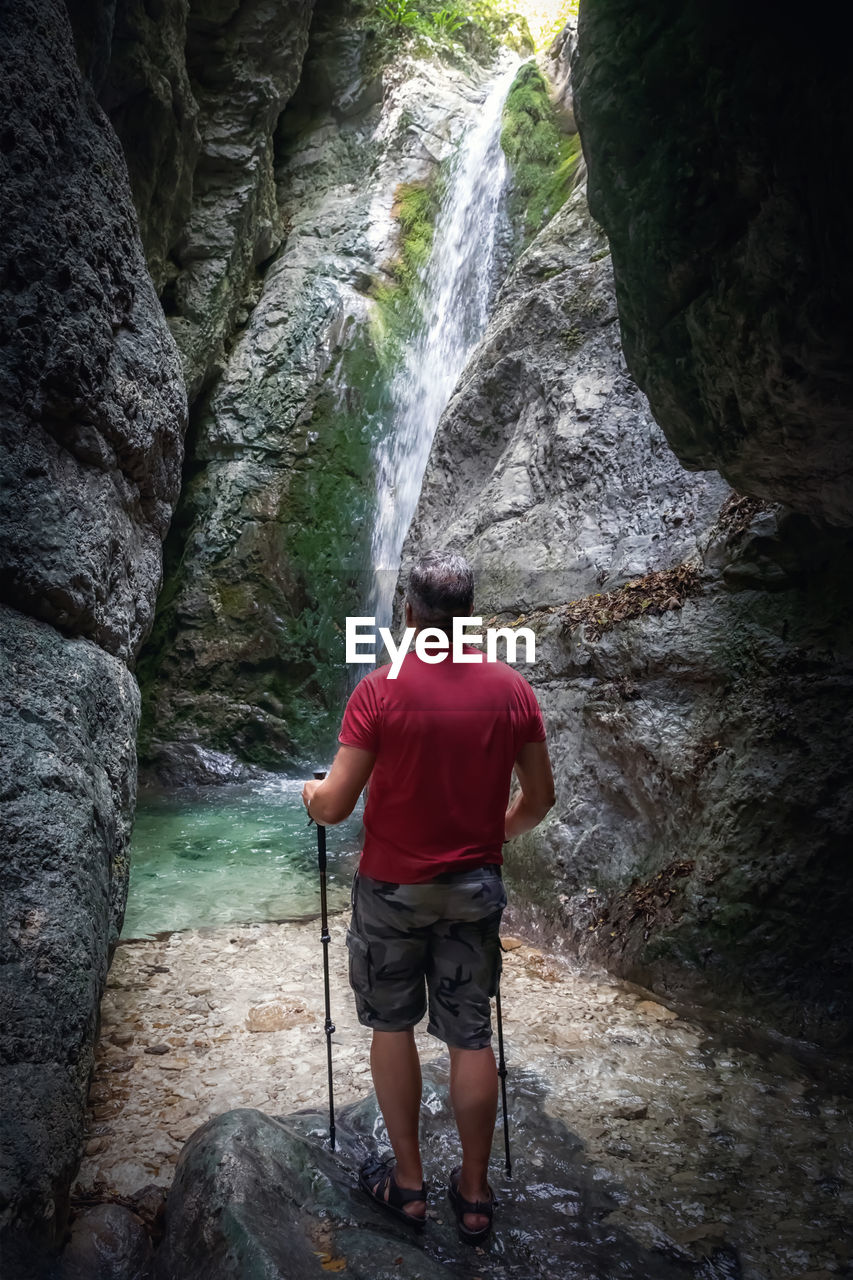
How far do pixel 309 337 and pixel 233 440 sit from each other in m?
2.02

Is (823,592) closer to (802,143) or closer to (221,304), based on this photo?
(802,143)

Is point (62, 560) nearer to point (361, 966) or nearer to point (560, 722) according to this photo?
point (361, 966)

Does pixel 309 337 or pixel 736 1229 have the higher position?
pixel 309 337

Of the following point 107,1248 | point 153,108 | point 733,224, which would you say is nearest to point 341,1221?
point 107,1248

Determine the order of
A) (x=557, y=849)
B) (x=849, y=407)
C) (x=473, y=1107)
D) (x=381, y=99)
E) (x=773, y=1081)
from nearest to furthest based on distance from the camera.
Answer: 1. (x=473, y=1107)
2. (x=849, y=407)
3. (x=773, y=1081)
4. (x=557, y=849)
5. (x=381, y=99)

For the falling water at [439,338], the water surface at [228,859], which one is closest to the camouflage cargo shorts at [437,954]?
the water surface at [228,859]

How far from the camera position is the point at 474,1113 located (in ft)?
8.18

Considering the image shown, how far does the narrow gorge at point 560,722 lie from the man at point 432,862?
36 cm

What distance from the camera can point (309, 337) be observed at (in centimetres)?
1238

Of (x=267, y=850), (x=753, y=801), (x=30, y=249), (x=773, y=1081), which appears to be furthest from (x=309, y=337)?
(x=773, y=1081)

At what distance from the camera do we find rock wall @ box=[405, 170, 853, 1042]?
4211 millimetres

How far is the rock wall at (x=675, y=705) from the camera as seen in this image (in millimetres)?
4211

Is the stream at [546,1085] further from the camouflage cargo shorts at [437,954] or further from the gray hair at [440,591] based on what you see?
the gray hair at [440,591]

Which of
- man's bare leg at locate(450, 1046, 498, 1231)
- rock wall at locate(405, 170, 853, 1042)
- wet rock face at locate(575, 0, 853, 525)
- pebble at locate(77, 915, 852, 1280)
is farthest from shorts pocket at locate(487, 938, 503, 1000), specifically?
wet rock face at locate(575, 0, 853, 525)
